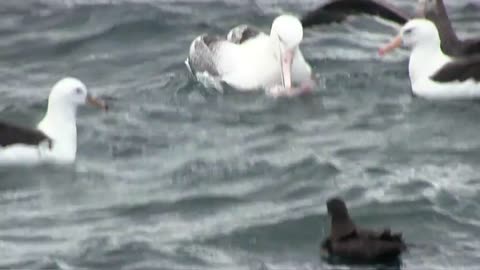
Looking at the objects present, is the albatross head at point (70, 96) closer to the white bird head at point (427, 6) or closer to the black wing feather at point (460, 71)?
the black wing feather at point (460, 71)

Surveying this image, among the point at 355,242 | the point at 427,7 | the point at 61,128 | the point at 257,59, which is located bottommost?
the point at 257,59

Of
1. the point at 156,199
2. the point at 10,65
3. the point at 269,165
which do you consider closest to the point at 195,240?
the point at 156,199

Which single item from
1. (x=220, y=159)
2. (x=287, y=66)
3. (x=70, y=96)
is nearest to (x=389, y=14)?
(x=287, y=66)

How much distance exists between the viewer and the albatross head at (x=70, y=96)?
18641mm

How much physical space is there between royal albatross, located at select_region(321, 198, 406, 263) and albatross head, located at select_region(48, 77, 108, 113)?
14.8ft

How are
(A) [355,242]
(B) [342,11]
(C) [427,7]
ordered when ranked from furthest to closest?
1. (B) [342,11]
2. (C) [427,7]
3. (A) [355,242]

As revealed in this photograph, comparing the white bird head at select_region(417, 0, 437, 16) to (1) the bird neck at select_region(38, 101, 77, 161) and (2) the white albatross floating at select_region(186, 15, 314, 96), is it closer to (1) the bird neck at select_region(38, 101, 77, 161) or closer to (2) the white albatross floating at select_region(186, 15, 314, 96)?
(2) the white albatross floating at select_region(186, 15, 314, 96)

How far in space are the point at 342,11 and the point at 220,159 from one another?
5100 mm

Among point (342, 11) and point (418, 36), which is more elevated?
point (418, 36)

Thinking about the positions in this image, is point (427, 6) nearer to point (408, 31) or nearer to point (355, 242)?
point (408, 31)

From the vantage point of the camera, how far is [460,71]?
1980 centimetres

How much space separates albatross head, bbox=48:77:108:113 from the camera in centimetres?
1864

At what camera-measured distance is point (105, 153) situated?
18219 mm

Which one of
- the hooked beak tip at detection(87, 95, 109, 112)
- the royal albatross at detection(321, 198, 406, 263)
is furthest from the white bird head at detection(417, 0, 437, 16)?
the royal albatross at detection(321, 198, 406, 263)
